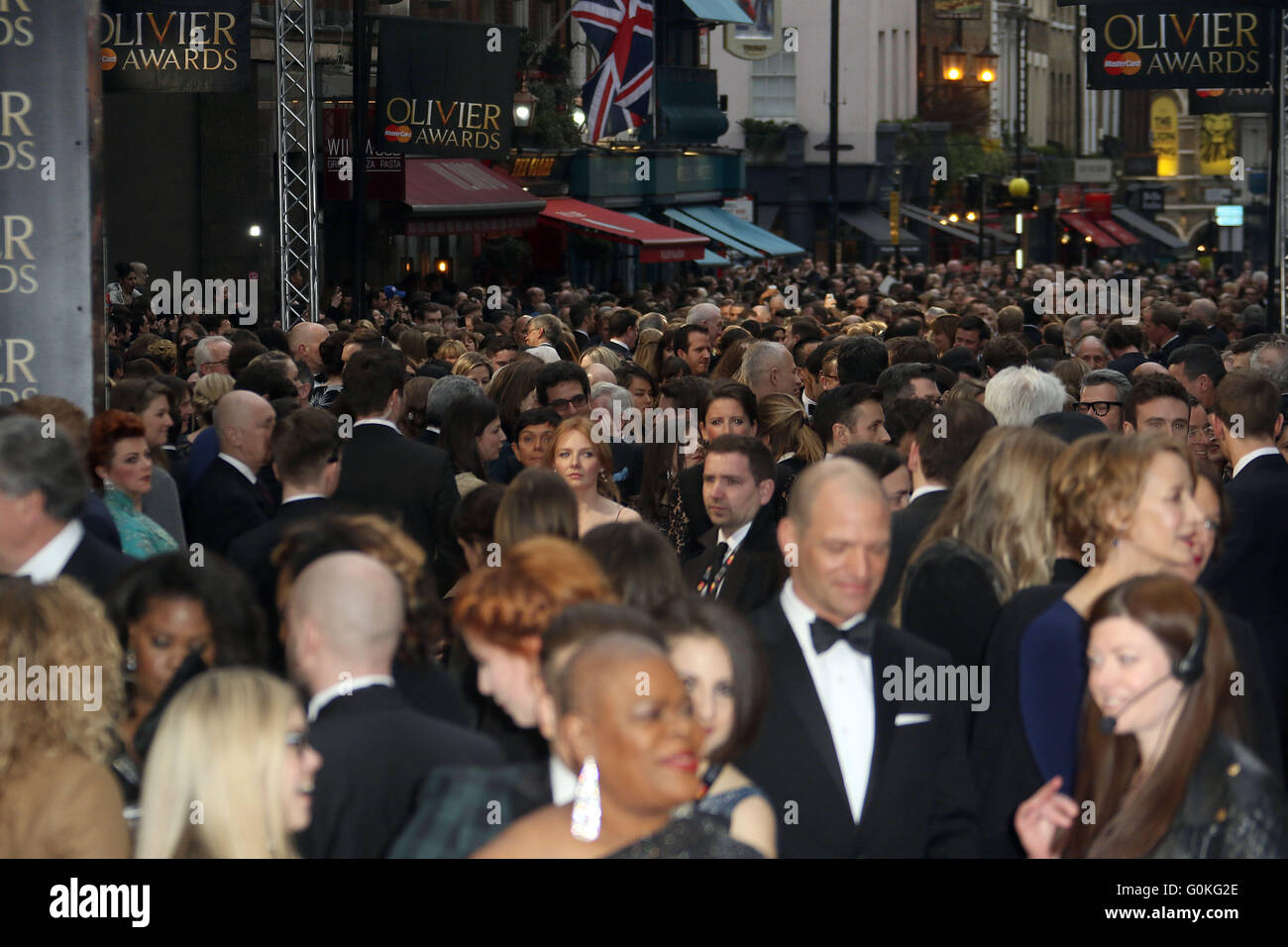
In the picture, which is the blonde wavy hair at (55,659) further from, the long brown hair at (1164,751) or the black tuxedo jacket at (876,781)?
the long brown hair at (1164,751)

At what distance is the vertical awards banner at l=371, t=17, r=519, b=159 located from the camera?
1842 cm

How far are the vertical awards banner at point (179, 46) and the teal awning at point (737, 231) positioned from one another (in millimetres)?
26423

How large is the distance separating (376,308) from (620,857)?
18728mm

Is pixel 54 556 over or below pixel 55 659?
over

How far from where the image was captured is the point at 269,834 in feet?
13.1

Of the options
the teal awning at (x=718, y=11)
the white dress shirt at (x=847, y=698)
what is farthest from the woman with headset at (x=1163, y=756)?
the teal awning at (x=718, y=11)

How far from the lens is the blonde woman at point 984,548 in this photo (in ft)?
18.9

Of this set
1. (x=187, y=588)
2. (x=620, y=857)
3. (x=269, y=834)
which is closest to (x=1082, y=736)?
(x=620, y=857)

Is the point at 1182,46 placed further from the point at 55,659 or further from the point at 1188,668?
the point at 55,659

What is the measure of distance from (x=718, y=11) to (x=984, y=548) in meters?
35.8

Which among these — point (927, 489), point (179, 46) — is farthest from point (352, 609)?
point (179, 46)

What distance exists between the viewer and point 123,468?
24.4ft

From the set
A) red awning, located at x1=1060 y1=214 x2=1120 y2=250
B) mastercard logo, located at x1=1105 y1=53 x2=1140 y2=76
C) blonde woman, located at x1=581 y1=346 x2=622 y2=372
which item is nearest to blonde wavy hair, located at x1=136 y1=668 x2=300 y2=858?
blonde woman, located at x1=581 y1=346 x2=622 y2=372

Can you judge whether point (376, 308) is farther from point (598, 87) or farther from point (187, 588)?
point (187, 588)
